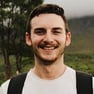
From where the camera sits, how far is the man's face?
4312 mm

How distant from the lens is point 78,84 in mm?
4379

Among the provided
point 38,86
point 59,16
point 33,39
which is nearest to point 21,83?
point 38,86

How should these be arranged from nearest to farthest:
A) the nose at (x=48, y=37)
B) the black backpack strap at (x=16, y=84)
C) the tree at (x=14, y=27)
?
the nose at (x=48, y=37)
the black backpack strap at (x=16, y=84)
the tree at (x=14, y=27)

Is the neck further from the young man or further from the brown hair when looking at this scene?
the brown hair

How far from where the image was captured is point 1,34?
43.4 meters

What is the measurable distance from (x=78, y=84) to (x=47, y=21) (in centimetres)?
69

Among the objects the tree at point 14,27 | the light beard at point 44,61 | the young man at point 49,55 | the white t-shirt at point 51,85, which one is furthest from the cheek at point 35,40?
the tree at point 14,27

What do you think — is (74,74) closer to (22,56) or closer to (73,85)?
(73,85)

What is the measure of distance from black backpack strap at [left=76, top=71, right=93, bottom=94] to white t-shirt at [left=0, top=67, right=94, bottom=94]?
0.04 meters

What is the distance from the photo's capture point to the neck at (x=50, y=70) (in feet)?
14.4

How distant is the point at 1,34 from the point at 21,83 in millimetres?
39191

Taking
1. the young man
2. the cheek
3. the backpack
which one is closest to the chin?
the young man

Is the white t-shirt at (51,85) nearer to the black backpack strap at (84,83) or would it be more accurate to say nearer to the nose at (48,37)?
the black backpack strap at (84,83)

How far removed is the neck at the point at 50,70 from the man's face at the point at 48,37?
0.08 metres
